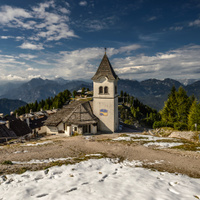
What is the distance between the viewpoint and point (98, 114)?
104 feet

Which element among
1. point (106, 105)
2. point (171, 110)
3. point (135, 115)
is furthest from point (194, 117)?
point (135, 115)

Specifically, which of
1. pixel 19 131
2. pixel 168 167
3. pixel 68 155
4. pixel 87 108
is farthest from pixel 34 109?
pixel 168 167

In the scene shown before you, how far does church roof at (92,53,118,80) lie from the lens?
30.6 m

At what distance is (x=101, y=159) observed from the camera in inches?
570

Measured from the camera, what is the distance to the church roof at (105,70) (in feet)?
100

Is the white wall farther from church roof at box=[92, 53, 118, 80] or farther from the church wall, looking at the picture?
church roof at box=[92, 53, 118, 80]

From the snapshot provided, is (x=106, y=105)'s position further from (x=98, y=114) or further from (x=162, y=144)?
(x=162, y=144)

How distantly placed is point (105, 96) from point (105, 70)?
5.41m

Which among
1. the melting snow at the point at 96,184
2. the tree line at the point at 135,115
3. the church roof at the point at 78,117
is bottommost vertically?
the tree line at the point at 135,115

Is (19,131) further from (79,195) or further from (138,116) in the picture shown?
(138,116)

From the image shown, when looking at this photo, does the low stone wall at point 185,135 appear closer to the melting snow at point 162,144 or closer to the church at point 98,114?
the melting snow at point 162,144

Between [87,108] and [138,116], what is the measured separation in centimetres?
6984

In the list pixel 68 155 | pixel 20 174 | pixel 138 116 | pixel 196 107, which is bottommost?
pixel 138 116

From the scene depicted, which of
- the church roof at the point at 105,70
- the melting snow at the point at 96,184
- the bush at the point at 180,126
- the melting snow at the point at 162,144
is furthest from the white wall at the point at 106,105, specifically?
the melting snow at the point at 96,184
